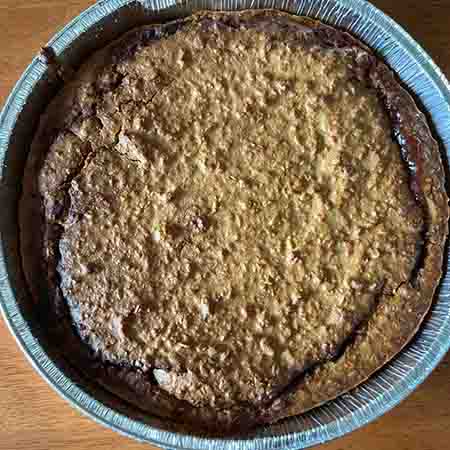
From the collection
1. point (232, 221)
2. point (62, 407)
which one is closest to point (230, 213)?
point (232, 221)

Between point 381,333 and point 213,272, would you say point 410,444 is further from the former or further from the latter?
point 213,272

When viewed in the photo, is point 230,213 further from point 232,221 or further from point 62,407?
point 62,407

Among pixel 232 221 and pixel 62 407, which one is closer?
pixel 232 221

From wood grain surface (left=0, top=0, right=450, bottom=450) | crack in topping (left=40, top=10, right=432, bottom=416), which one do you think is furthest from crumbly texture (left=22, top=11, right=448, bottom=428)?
wood grain surface (left=0, top=0, right=450, bottom=450)

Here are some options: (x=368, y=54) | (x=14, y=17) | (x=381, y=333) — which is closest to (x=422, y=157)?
(x=368, y=54)

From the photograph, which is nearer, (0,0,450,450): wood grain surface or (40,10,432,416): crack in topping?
(40,10,432,416): crack in topping

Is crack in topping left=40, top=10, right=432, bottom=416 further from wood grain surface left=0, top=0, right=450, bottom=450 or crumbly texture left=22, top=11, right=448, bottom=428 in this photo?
wood grain surface left=0, top=0, right=450, bottom=450
